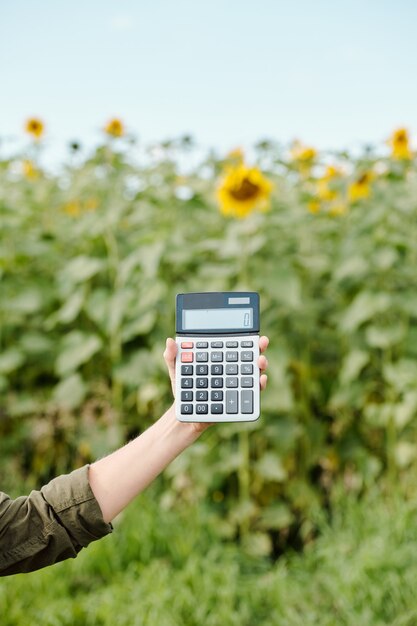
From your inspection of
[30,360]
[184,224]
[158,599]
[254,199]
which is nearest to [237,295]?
[158,599]

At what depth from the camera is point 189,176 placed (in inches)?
127

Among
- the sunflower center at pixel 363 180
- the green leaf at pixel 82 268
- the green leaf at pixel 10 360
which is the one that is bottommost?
the green leaf at pixel 10 360

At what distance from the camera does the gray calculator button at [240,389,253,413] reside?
→ 1.07 metres

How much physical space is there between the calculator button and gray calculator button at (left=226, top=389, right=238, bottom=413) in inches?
0.5

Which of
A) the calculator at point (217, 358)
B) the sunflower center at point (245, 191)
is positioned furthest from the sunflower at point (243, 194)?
the calculator at point (217, 358)

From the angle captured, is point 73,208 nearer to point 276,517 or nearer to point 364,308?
point 364,308

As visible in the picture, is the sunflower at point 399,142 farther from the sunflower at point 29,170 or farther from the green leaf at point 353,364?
the sunflower at point 29,170

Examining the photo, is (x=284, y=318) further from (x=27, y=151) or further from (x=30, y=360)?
(x=27, y=151)

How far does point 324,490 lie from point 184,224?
1037 millimetres

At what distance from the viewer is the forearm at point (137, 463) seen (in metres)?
1.14

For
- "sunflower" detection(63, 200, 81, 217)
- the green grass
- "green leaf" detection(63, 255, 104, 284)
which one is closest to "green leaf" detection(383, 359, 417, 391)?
the green grass

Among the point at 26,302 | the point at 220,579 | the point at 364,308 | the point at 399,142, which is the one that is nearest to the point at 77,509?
the point at 220,579

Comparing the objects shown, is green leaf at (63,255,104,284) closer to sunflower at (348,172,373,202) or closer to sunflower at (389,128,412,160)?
sunflower at (348,172,373,202)

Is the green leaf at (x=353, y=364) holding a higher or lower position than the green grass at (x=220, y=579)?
higher
